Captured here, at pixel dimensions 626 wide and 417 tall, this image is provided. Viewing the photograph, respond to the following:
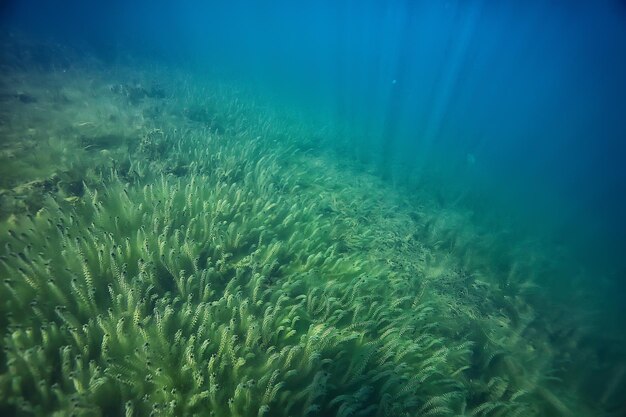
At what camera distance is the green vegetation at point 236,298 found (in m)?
3.45

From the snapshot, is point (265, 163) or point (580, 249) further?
point (580, 249)

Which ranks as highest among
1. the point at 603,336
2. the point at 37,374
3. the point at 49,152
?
the point at 49,152

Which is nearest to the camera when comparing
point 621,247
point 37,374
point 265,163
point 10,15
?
point 37,374

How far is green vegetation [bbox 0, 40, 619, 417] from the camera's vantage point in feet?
11.3

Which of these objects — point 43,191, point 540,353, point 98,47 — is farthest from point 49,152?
point 98,47

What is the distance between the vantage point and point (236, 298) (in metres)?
4.52

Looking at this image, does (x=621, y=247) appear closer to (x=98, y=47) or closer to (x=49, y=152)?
(x=49, y=152)

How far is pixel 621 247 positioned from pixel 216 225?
19.6 m

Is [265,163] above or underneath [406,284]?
above

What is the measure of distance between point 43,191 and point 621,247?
22863 millimetres

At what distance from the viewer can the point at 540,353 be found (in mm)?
6473

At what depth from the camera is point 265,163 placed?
10.7m

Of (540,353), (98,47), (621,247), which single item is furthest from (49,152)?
(98,47)

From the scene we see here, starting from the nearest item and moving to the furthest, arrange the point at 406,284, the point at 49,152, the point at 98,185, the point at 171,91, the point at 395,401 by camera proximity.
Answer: the point at 395,401 < the point at 406,284 < the point at 98,185 < the point at 49,152 < the point at 171,91
